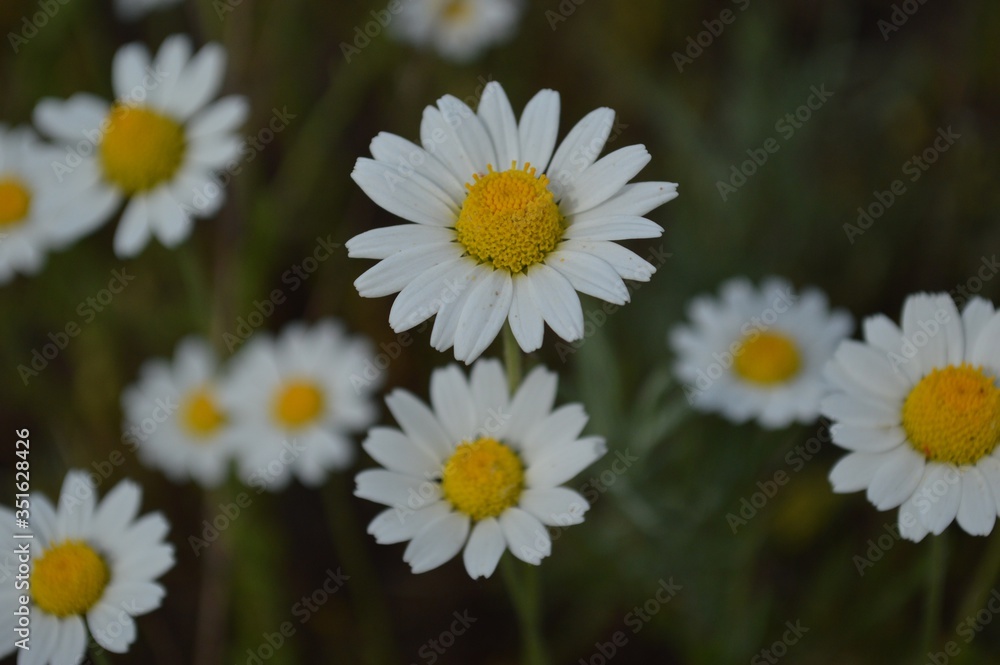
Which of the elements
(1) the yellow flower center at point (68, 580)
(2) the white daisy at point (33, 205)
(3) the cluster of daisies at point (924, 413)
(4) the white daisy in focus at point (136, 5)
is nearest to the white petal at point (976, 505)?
(3) the cluster of daisies at point (924, 413)

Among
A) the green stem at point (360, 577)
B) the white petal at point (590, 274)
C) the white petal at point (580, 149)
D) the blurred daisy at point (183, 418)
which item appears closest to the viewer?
the white petal at point (590, 274)

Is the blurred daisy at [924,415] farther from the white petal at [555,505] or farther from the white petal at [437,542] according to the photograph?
the white petal at [437,542]

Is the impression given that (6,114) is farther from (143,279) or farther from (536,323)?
(536,323)

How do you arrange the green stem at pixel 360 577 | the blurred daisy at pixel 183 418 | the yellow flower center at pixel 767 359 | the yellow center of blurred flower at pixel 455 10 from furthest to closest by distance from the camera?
the yellow center of blurred flower at pixel 455 10
the blurred daisy at pixel 183 418
the green stem at pixel 360 577
the yellow flower center at pixel 767 359

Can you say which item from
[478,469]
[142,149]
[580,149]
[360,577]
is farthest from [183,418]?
[580,149]

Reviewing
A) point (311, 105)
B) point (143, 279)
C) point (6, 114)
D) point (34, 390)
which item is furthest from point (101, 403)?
point (311, 105)

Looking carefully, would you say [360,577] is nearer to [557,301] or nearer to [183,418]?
[183,418]

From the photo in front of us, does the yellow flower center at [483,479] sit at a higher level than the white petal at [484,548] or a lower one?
higher

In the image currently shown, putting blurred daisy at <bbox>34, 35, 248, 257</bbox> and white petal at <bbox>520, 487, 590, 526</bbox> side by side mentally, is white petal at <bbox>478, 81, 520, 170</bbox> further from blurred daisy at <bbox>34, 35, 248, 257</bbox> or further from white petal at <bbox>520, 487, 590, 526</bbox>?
blurred daisy at <bbox>34, 35, 248, 257</bbox>
